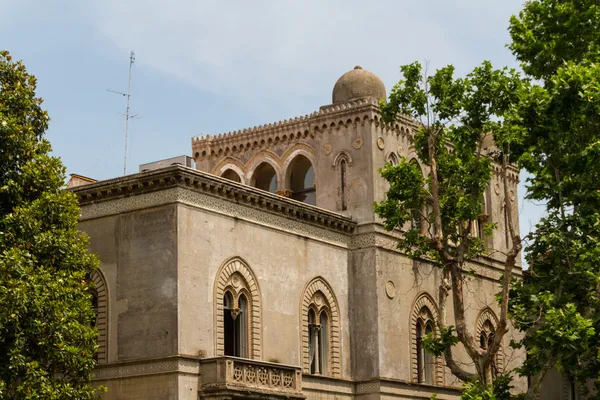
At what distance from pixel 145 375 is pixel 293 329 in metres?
4.63

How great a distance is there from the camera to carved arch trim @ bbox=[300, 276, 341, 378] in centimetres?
2844

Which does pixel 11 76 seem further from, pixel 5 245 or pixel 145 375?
pixel 145 375

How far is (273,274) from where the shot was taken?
27688 mm

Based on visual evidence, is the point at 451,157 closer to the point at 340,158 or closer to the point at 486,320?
the point at 340,158

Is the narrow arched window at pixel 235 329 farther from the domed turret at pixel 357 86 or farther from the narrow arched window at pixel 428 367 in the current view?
the domed turret at pixel 357 86

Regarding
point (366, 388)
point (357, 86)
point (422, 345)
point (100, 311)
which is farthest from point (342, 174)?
point (100, 311)

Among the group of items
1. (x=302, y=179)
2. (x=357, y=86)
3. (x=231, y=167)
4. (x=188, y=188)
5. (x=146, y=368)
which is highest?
(x=357, y=86)

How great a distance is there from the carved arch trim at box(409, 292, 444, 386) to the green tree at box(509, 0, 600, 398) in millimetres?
5694

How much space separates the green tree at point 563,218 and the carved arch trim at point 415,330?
5694mm

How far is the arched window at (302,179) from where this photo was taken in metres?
32.2

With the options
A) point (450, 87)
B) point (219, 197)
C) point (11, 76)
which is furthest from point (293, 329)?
point (11, 76)

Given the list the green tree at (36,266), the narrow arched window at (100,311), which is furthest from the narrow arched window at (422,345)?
the green tree at (36,266)

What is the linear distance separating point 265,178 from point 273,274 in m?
6.18

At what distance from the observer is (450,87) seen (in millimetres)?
24812
